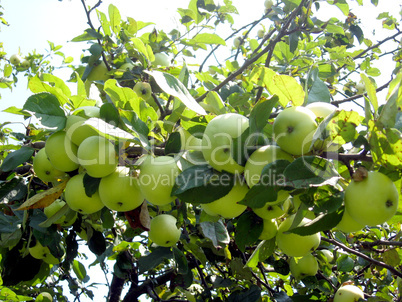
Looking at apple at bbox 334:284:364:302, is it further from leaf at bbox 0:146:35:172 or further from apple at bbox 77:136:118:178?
leaf at bbox 0:146:35:172

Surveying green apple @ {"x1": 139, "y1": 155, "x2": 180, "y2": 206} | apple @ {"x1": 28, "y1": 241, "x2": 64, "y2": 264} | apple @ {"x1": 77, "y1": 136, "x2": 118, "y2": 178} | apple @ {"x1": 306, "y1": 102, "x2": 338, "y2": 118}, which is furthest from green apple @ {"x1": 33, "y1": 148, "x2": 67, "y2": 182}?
apple @ {"x1": 306, "y1": 102, "x2": 338, "y2": 118}

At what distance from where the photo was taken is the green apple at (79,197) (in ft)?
3.93

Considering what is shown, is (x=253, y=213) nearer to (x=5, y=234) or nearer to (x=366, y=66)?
(x=5, y=234)

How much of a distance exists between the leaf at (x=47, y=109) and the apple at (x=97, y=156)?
0.17 m

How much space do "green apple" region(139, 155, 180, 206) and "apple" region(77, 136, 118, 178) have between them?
108 mm

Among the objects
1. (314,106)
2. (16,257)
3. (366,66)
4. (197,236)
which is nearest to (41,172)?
(16,257)

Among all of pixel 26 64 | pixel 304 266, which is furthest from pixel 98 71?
pixel 26 64

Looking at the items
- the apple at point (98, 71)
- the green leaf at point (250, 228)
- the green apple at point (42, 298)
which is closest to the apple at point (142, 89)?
the apple at point (98, 71)

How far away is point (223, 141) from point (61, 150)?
60 centimetres

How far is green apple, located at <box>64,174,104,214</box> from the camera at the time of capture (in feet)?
3.93

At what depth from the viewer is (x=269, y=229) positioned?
4.07ft

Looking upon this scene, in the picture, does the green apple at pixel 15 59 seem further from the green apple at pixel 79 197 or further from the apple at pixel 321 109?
the apple at pixel 321 109

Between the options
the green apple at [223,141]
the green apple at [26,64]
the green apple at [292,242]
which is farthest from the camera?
the green apple at [26,64]

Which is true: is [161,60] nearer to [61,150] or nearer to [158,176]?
[61,150]
